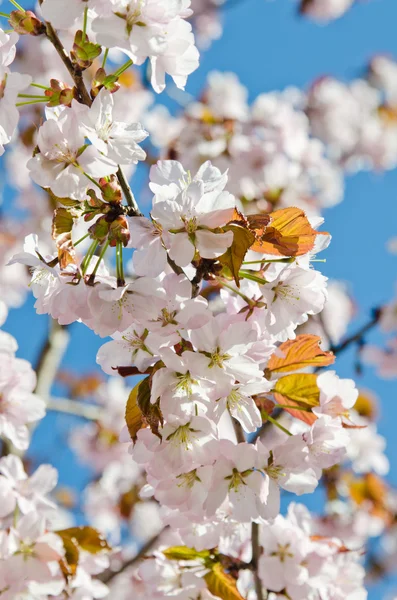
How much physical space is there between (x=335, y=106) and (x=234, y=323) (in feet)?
13.3

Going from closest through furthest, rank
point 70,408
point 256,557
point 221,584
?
point 221,584 < point 256,557 < point 70,408

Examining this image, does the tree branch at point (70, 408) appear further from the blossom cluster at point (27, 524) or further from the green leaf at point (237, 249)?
the green leaf at point (237, 249)

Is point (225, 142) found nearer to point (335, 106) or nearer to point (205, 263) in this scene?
point (335, 106)

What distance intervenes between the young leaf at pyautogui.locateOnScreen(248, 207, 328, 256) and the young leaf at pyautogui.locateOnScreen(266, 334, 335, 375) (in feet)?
0.71

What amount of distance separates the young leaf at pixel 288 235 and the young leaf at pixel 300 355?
0.71 ft

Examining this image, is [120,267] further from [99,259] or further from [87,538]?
[87,538]

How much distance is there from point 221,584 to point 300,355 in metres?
0.55

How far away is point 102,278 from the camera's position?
44.5 inches

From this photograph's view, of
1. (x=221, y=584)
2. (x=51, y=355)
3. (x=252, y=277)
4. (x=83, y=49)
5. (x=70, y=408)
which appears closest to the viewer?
(x=83, y=49)

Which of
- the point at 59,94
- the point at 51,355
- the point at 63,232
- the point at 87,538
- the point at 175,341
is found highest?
the point at 59,94

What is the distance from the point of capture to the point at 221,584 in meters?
1.39

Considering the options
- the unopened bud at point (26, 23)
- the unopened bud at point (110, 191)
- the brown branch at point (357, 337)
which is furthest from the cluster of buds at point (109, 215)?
the brown branch at point (357, 337)

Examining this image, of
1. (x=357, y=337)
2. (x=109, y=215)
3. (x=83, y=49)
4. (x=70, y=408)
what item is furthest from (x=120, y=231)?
(x=70, y=408)

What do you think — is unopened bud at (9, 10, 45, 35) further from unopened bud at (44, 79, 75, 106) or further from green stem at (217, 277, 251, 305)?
green stem at (217, 277, 251, 305)
